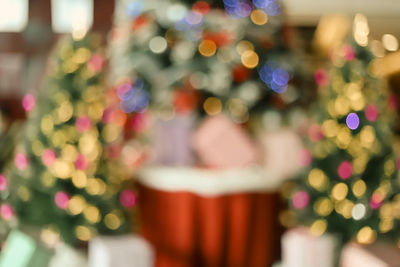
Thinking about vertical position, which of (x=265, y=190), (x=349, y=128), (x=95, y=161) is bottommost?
(x=265, y=190)

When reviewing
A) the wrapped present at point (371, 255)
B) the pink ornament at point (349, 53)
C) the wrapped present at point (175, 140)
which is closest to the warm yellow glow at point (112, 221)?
the wrapped present at point (175, 140)

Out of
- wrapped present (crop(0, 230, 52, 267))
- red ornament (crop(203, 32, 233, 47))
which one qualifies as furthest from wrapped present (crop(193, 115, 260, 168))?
wrapped present (crop(0, 230, 52, 267))

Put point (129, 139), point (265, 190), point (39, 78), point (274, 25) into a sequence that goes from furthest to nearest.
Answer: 1. point (39, 78)
2. point (129, 139)
3. point (274, 25)
4. point (265, 190)

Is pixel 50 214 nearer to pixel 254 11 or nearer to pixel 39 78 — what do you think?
pixel 254 11

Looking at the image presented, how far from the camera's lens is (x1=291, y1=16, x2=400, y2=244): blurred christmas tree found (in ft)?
5.85

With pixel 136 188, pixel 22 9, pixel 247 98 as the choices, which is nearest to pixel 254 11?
pixel 247 98

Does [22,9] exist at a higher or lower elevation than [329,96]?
higher

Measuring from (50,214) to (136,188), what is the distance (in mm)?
461

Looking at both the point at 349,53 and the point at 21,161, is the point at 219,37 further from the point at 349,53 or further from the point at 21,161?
the point at 21,161

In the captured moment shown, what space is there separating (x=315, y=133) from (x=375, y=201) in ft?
1.11

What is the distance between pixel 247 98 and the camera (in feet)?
6.88

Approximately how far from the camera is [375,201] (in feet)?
5.81

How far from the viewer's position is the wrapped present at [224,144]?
79.8 inches

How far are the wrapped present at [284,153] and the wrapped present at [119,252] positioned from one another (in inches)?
27.7
